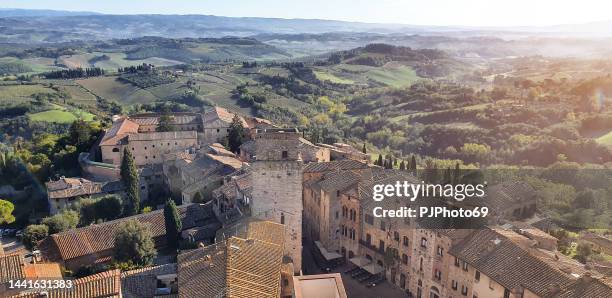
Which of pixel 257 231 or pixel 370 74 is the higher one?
pixel 257 231

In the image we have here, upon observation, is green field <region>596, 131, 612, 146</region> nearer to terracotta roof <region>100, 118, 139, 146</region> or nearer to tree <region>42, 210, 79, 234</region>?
terracotta roof <region>100, 118, 139, 146</region>

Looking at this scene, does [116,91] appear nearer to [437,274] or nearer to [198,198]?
[198,198]

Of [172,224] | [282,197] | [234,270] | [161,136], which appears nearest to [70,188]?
[161,136]

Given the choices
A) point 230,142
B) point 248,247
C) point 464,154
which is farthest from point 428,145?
point 248,247

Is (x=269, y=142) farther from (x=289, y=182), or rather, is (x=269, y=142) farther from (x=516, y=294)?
(x=516, y=294)

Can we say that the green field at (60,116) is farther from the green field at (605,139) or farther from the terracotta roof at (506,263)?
the green field at (605,139)
